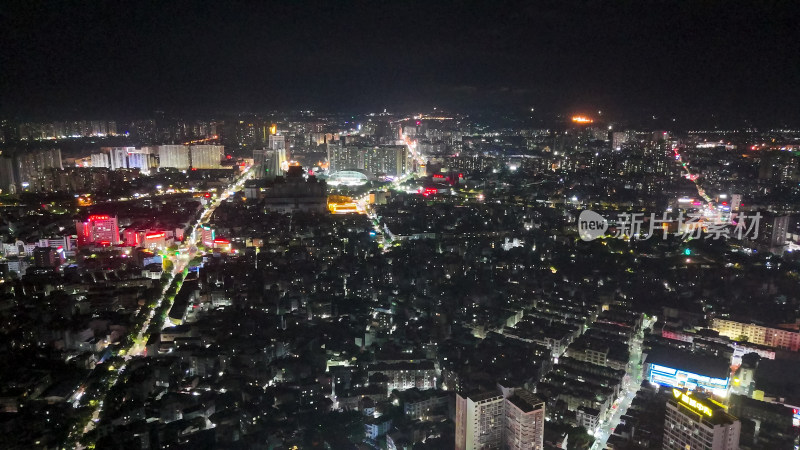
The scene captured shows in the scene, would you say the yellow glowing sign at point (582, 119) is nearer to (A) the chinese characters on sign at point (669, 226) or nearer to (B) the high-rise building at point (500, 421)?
(A) the chinese characters on sign at point (669, 226)

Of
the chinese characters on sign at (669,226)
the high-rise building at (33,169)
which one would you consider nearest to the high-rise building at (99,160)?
the high-rise building at (33,169)

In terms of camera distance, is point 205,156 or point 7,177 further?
point 205,156

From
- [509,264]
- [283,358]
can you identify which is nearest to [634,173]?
[509,264]

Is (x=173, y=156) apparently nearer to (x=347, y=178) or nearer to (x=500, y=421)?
(x=347, y=178)

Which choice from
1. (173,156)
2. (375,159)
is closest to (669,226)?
(375,159)

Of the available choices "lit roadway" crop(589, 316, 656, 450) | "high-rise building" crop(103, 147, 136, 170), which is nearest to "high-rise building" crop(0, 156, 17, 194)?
"high-rise building" crop(103, 147, 136, 170)

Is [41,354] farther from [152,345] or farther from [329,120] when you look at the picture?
[329,120]
